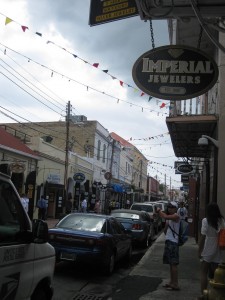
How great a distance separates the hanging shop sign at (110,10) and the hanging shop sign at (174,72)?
36.8 inches

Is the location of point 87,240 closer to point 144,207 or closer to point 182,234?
point 182,234

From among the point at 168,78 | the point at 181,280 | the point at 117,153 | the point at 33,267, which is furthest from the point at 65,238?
the point at 117,153

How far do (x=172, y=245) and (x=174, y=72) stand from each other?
11.6 ft

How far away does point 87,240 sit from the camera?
32.8 feet

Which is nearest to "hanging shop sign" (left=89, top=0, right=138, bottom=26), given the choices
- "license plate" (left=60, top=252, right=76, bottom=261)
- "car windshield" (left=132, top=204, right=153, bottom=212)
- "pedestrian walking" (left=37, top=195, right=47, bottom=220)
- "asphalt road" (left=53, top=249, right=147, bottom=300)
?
"asphalt road" (left=53, top=249, right=147, bottom=300)

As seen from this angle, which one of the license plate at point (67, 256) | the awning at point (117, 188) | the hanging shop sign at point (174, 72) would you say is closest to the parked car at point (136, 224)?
the license plate at point (67, 256)

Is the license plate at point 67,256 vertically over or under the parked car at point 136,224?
under

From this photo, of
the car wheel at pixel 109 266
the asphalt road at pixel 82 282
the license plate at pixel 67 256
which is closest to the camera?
the asphalt road at pixel 82 282

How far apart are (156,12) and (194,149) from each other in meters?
10.3

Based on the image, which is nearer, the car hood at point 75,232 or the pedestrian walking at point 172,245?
the pedestrian walking at point 172,245

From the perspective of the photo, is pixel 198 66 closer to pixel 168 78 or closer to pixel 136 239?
pixel 168 78

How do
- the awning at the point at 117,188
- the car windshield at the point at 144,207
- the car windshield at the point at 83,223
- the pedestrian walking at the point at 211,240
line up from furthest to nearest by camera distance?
the awning at the point at 117,188 < the car windshield at the point at 144,207 < the car windshield at the point at 83,223 < the pedestrian walking at the point at 211,240

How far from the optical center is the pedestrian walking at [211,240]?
23.5 ft

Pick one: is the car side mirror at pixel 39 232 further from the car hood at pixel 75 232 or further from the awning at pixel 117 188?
the awning at pixel 117 188
